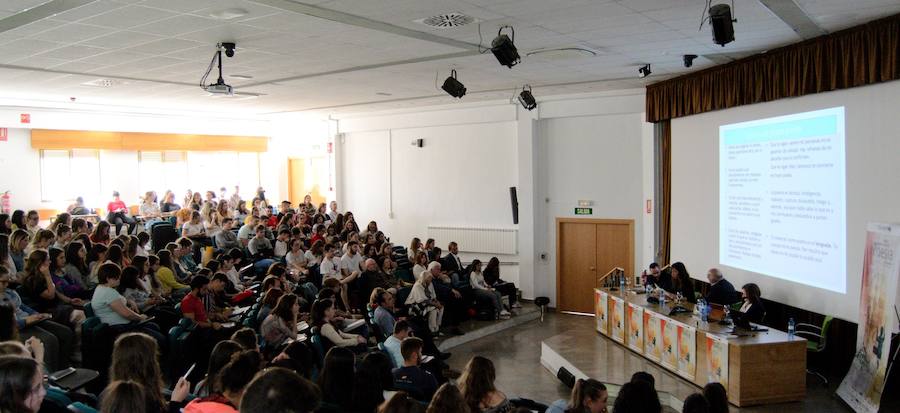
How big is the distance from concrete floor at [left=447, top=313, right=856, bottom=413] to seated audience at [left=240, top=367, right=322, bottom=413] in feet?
18.5

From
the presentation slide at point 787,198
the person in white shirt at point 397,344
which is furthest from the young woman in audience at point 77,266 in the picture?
the presentation slide at point 787,198

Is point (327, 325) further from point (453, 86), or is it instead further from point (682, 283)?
point (682, 283)

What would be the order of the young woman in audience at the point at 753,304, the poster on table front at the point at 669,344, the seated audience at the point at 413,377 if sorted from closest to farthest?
the seated audience at the point at 413,377 → the young woman in audience at the point at 753,304 → the poster on table front at the point at 669,344

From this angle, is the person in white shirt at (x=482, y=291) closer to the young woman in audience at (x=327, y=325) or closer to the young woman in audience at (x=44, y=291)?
the young woman in audience at (x=327, y=325)

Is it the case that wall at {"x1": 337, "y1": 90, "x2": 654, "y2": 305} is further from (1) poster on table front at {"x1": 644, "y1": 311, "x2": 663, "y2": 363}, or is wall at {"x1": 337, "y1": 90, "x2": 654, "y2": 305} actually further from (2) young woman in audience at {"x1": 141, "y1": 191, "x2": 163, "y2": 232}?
(2) young woman in audience at {"x1": 141, "y1": 191, "x2": 163, "y2": 232}

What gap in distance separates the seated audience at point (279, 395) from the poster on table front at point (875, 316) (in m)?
5.70

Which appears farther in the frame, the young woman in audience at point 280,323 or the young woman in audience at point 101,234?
the young woman in audience at point 101,234

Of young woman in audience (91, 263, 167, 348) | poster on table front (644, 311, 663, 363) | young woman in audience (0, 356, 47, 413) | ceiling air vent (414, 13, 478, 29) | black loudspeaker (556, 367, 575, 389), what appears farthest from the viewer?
poster on table front (644, 311, 663, 363)

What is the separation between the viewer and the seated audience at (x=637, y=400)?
407 centimetres

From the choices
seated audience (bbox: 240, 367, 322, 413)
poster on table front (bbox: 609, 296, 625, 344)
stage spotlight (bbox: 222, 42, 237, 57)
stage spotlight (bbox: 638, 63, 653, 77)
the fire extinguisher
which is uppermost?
stage spotlight (bbox: 638, 63, 653, 77)

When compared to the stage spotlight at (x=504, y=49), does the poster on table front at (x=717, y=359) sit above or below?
below

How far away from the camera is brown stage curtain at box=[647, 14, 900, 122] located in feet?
20.1

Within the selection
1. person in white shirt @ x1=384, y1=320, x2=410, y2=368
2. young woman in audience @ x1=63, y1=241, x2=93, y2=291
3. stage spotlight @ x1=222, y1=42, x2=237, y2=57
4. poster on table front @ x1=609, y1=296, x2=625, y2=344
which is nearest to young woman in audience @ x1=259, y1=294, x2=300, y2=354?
person in white shirt @ x1=384, y1=320, x2=410, y2=368

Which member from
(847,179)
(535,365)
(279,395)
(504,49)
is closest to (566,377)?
(535,365)
